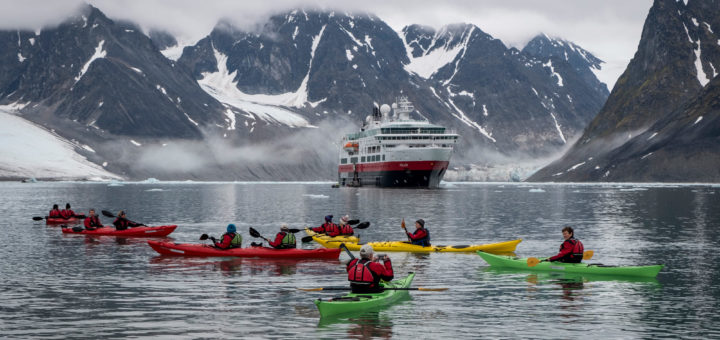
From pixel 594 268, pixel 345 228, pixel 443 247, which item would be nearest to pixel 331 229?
pixel 345 228

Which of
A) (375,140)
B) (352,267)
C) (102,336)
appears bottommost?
(102,336)

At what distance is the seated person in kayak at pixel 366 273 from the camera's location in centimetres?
2842

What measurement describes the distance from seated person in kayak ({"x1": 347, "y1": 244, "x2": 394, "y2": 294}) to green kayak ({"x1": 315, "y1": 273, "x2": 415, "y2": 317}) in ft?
1.21

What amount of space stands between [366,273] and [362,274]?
15cm

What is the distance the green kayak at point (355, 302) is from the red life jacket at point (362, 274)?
1.60ft

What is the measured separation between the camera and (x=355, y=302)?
1084 inches

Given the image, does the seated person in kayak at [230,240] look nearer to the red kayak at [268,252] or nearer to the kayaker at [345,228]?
the red kayak at [268,252]

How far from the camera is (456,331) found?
82.9 feet

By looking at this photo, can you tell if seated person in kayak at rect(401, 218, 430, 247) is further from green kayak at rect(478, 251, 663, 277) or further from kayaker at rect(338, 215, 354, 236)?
green kayak at rect(478, 251, 663, 277)

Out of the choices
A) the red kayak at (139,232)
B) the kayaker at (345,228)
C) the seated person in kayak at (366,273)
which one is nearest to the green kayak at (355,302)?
the seated person in kayak at (366,273)

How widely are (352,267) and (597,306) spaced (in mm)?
9092

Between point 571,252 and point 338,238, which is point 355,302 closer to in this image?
point 571,252

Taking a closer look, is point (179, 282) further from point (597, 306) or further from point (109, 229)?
point (109, 229)

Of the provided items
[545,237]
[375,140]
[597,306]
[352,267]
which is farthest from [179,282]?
[375,140]
